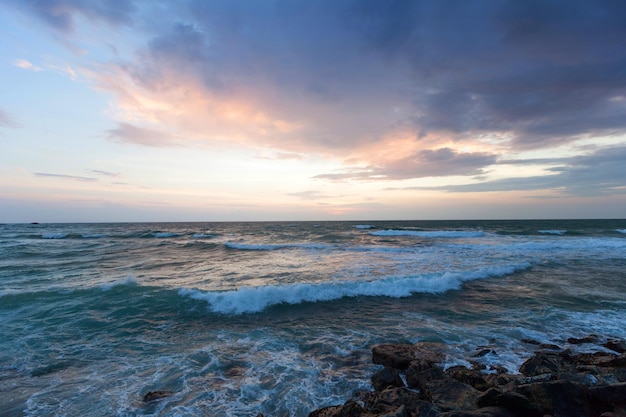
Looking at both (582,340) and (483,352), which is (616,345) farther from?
(483,352)

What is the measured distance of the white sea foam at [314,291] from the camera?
37.2ft

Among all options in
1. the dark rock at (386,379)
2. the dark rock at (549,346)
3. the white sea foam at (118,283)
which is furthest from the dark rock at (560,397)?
the white sea foam at (118,283)

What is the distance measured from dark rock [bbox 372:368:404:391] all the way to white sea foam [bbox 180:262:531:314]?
607cm

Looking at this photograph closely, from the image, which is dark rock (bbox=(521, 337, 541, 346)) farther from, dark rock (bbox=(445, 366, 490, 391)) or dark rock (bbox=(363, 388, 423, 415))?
dark rock (bbox=(363, 388, 423, 415))

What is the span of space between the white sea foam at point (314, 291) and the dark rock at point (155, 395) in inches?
197

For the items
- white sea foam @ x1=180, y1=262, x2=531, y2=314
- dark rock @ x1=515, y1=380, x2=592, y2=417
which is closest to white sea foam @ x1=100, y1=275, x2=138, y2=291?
white sea foam @ x1=180, y1=262, x2=531, y2=314

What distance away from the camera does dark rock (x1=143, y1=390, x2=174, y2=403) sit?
5.50m

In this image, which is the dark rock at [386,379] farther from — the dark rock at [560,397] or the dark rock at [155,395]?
the dark rock at [155,395]

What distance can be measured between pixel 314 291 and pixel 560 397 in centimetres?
902

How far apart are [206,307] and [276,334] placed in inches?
150

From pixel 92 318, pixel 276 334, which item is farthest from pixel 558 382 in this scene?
pixel 92 318

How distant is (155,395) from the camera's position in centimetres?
559

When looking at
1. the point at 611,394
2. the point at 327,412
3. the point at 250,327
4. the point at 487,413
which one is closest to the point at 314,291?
the point at 250,327

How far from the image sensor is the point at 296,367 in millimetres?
6652
